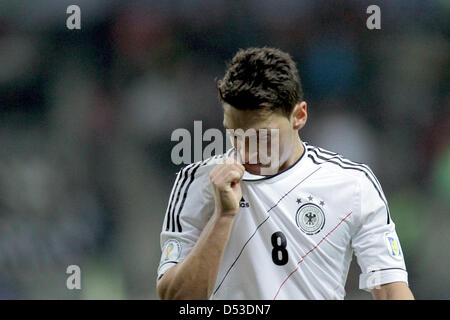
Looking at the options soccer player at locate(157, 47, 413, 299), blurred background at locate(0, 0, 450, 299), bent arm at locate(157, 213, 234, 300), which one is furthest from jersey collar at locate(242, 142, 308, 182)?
blurred background at locate(0, 0, 450, 299)

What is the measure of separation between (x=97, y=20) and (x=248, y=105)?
10.1ft

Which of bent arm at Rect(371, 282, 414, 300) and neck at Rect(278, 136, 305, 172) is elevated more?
neck at Rect(278, 136, 305, 172)

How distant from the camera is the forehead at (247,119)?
205cm

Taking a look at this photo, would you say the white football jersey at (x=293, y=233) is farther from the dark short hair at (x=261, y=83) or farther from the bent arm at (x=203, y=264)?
the dark short hair at (x=261, y=83)

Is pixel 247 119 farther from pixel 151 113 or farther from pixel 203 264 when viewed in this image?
pixel 151 113

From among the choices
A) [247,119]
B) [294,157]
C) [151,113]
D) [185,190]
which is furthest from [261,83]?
[151,113]

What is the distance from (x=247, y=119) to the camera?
2047mm

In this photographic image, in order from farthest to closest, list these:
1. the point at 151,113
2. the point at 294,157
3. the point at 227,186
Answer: the point at 151,113, the point at 294,157, the point at 227,186

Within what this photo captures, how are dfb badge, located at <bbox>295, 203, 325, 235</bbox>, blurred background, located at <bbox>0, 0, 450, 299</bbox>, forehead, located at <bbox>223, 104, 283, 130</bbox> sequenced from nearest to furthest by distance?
1. forehead, located at <bbox>223, 104, 283, 130</bbox>
2. dfb badge, located at <bbox>295, 203, 325, 235</bbox>
3. blurred background, located at <bbox>0, 0, 450, 299</bbox>

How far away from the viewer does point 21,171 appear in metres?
4.64

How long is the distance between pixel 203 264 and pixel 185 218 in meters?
0.22

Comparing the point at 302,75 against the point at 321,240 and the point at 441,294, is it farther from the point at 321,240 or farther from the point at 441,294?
the point at 321,240

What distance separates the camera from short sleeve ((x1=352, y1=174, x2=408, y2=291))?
80.9 inches

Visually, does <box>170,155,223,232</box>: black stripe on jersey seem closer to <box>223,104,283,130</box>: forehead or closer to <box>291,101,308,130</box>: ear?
<box>223,104,283,130</box>: forehead
